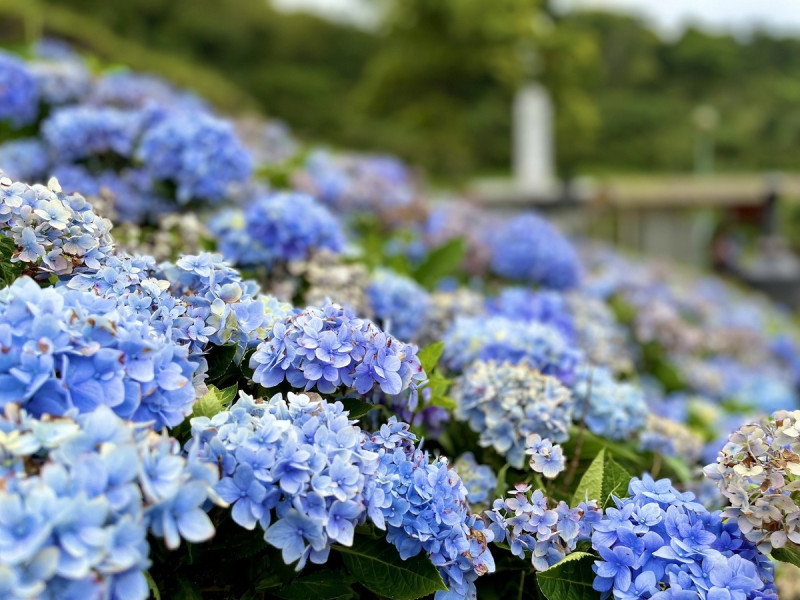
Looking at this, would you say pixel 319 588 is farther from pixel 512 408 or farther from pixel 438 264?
pixel 438 264

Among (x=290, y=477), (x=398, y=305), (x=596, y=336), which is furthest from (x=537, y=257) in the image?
(x=290, y=477)

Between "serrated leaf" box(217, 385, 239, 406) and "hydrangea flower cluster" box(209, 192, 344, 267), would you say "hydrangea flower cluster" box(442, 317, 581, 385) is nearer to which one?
"hydrangea flower cluster" box(209, 192, 344, 267)

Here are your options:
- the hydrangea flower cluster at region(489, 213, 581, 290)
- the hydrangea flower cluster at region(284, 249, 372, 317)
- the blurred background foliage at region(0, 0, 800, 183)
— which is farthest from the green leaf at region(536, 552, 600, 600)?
the blurred background foliage at region(0, 0, 800, 183)

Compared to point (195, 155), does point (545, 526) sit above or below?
below

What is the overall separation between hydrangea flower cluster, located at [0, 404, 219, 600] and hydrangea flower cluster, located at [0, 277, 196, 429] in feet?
0.16

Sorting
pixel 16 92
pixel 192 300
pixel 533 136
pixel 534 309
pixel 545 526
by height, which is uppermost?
pixel 16 92

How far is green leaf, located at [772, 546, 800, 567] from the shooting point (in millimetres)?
1174

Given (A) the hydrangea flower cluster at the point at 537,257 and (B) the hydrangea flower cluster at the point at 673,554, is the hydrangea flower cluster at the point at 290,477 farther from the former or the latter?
(A) the hydrangea flower cluster at the point at 537,257

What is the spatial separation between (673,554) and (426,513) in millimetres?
388

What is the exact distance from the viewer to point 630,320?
12.7ft

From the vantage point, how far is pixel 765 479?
1153 millimetres

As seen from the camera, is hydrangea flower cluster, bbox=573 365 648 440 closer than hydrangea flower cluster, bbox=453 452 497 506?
No

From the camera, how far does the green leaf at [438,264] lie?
305 cm

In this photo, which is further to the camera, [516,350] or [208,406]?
[516,350]
